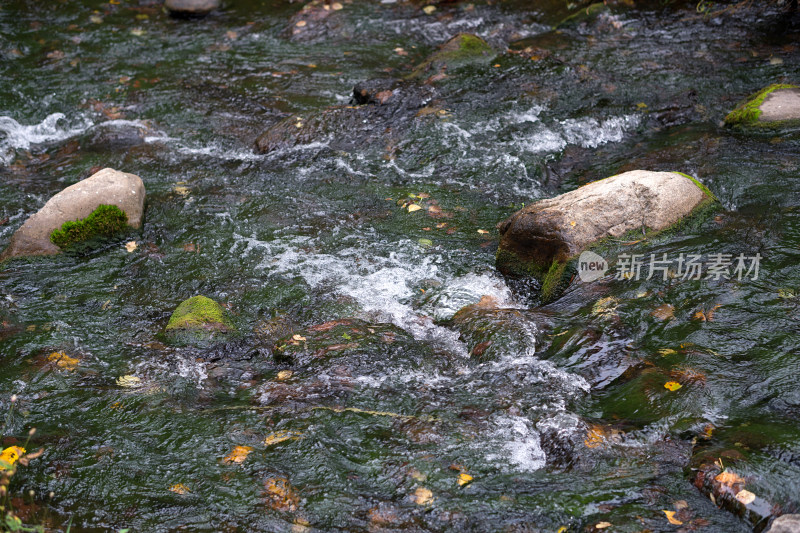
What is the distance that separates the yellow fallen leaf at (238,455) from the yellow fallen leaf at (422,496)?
112 centimetres

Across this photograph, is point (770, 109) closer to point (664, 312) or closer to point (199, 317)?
point (664, 312)

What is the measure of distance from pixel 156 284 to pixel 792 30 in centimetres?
1003

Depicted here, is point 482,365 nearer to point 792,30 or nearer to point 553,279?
point 553,279

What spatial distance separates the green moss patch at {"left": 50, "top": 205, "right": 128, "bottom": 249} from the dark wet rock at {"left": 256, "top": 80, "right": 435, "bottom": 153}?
212cm

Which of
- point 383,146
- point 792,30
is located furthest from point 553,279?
point 792,30

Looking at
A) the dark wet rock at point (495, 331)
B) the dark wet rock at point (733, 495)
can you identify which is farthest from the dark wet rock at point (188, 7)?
the dark wet rock at point (733, 495)

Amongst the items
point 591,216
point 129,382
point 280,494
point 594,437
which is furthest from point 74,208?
point 594,437

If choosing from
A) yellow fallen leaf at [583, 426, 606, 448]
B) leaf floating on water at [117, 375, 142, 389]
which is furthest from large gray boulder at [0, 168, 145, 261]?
Answer: yellow fallen leaf at [583, 426, 606, 448]

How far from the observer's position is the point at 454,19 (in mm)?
11719

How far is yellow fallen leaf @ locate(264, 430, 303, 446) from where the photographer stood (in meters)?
4.15

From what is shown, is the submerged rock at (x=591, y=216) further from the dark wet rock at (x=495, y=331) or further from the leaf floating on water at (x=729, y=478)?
the leaf floating on water at (x=729, y=478)

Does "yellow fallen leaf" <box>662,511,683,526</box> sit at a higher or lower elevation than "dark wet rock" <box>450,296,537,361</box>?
higher

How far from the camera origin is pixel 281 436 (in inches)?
165

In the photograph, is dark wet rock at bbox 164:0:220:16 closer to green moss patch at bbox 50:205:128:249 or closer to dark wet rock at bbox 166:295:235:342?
green moss patch at bbox 50:205:128:249
